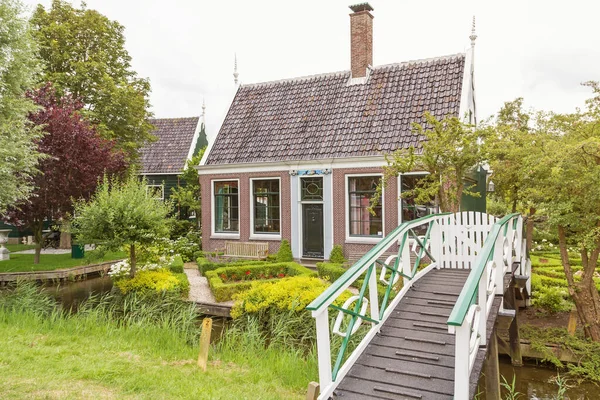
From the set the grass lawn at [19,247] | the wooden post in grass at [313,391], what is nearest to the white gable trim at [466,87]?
the wooden post in grass at [313,391]

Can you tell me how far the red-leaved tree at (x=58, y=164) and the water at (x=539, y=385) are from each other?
1450 cm

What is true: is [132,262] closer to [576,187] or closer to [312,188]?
[312,188]

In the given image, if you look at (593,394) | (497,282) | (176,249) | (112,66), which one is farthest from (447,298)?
(112,66)

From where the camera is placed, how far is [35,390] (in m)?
5.26

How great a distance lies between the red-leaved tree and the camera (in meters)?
16.9

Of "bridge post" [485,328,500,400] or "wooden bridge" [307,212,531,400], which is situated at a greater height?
"wooden bridge" [307,212,531,400]

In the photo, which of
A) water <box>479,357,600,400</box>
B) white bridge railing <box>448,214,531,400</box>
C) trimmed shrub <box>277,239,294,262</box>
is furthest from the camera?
trimmed shrub <box>277,239,294,262</box>

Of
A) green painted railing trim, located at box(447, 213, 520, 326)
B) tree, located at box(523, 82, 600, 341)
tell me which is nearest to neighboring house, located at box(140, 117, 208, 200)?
tree, located at box(523, 82, 600, 341)

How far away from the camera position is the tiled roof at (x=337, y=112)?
15.8 metres

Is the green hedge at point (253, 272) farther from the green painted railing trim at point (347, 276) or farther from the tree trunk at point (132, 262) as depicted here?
the green painted railing trim at point (347, 276)

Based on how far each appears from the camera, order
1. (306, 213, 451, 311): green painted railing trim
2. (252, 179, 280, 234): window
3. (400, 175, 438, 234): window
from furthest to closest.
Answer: (252, 179, 280, 234): window, (400, 175, 438, 234): window, (306, 213, 451, 311): green painted railing trim

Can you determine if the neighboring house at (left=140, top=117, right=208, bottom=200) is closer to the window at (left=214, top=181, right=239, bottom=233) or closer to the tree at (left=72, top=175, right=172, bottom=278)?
the window at (left=214, top=181, right=239, bottom=233)

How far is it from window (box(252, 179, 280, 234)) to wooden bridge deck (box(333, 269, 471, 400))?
1087cm

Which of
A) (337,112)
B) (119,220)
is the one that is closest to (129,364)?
(119,220)
